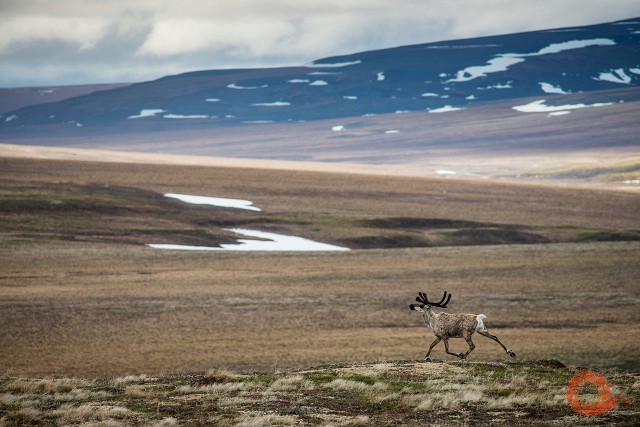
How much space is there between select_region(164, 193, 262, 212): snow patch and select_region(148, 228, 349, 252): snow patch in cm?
1244

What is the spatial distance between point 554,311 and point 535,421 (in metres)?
23.4

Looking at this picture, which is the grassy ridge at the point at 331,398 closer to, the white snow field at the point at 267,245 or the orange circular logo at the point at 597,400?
the orange circular logo at the point at 597,400

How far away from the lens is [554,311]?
110ft

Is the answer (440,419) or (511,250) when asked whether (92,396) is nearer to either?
(440,419)

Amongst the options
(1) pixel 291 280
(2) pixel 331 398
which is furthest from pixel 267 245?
(2) pixel 331 398

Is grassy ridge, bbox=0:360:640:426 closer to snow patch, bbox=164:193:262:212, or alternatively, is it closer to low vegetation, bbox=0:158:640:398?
low vegetation, bbox=0:158:640:398

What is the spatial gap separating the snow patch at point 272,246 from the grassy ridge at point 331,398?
38345 mm

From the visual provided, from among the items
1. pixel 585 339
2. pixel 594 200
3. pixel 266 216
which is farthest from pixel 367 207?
pixel 585 339

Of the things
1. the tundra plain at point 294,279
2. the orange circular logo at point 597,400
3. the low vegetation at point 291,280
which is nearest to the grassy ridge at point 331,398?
the orange circular logo at point 597,400

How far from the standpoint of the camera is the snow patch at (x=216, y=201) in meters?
72.9

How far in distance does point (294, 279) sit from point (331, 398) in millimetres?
28818

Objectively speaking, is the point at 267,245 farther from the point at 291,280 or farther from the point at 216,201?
the point at 216,201

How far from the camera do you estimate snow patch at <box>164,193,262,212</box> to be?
72938 millimetres

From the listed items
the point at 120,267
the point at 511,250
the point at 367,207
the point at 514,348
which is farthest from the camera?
the point at 367,207
